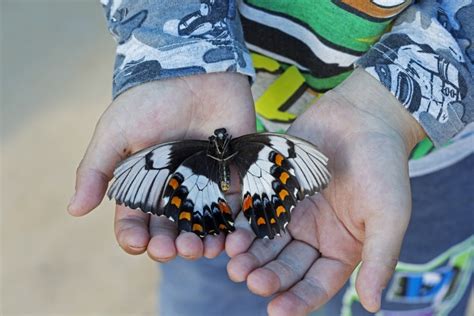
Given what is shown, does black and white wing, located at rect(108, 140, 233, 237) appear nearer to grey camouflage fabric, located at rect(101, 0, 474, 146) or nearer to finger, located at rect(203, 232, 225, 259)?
finger, located at rect(203, 232, 225, 259)

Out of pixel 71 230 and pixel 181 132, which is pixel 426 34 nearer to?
pixel 181 132

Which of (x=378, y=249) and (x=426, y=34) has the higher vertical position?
(x=426, y=34)

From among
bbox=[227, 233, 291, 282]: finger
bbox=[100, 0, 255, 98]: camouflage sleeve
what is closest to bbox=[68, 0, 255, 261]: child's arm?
bbox=[100, 0, 255, 98]: camouflage sleeve

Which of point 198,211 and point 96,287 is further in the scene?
point 96,287

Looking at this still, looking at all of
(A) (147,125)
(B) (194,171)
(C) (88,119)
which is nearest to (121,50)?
(A) (147,125)

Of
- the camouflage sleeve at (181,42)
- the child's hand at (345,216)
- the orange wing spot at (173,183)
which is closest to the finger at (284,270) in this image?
the child's hand at (345,216)

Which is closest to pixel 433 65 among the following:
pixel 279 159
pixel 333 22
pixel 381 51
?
pixel 381 51
